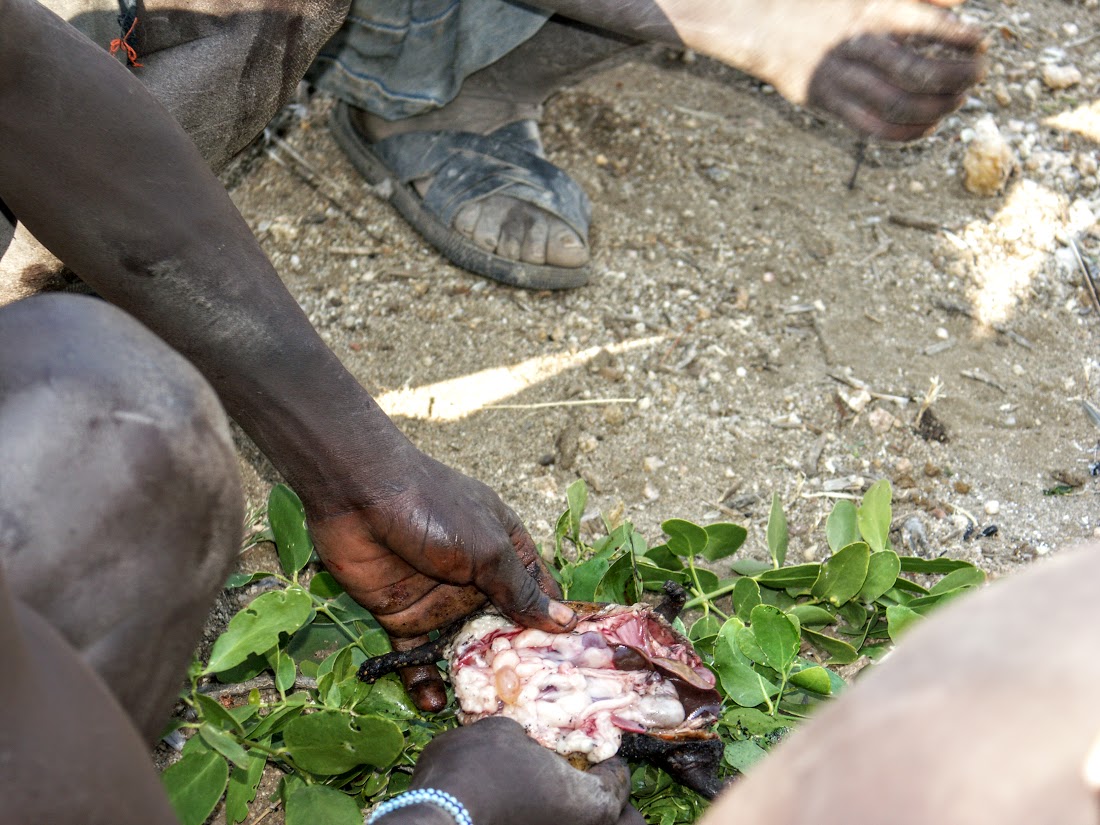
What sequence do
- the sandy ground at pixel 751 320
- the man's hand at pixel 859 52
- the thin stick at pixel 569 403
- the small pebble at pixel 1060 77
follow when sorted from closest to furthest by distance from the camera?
the man's hand at pixel 859 52 → the sandy ground at pixel 751 320 → the thin stick at pixel 569 403 → the small pebble at pixel 1060 77

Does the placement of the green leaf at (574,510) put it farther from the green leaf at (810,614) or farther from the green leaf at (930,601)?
the green leaf at (930,601)

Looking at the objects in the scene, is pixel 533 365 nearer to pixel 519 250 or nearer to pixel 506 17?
pixel 519 250

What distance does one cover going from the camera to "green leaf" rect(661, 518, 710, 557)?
188 centimetres

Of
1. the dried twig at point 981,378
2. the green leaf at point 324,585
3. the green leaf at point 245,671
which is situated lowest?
the green leaf at point 245,671

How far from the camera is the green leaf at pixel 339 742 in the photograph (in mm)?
1504

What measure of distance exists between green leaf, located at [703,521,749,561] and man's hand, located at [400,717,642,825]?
0.56m

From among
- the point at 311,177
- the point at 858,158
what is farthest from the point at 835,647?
the point at 311,177

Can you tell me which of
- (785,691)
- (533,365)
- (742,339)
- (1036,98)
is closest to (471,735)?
(785,691)

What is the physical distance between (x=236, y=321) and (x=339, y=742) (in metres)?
0.60

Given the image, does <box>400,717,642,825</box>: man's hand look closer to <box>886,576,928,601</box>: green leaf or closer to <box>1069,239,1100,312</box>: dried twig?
<box>886,576,928,601</box>: green leaf

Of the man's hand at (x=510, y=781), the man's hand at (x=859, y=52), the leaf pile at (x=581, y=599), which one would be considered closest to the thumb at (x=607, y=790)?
the man's hand at (x=510, y=781)

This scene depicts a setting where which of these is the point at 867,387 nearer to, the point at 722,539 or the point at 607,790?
the point at 722,539

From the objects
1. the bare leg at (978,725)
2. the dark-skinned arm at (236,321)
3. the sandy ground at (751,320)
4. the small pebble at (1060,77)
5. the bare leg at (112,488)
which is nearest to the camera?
the bare leg at (978,725)

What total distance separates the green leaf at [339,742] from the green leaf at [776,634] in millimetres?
557
